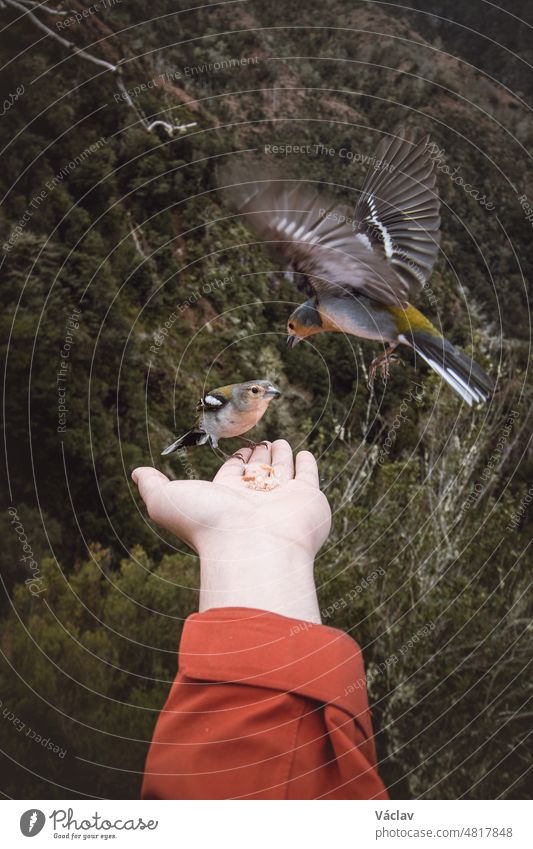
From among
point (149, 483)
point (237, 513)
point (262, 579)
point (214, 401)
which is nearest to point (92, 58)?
point (214, 401)

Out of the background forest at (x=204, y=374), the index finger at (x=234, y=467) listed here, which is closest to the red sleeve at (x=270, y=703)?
the index finger at (x=234, y=467)

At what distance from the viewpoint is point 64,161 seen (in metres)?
2.89

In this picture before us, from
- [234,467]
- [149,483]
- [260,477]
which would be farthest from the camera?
[234,467]

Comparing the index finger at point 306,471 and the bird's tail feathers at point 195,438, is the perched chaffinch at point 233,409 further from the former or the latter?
the index finger at point 306,471

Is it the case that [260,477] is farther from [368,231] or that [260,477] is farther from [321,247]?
[368,231]

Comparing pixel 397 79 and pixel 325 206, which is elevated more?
pixel 397 79

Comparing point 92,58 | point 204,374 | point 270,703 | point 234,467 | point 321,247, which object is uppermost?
point 92,58

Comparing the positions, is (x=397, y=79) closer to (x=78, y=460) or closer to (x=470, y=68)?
(x=470, y=68)

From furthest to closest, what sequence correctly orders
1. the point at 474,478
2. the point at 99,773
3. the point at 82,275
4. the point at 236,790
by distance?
the point at 474,478 < the point at 82,275 < the point at 99,773 < the point at 236,790

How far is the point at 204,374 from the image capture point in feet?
9.39

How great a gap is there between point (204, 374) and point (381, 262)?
104 cm

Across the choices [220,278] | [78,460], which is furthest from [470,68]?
[78,460]

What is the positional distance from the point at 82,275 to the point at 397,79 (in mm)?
1451

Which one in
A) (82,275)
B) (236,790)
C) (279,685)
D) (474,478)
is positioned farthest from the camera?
(474,478)
